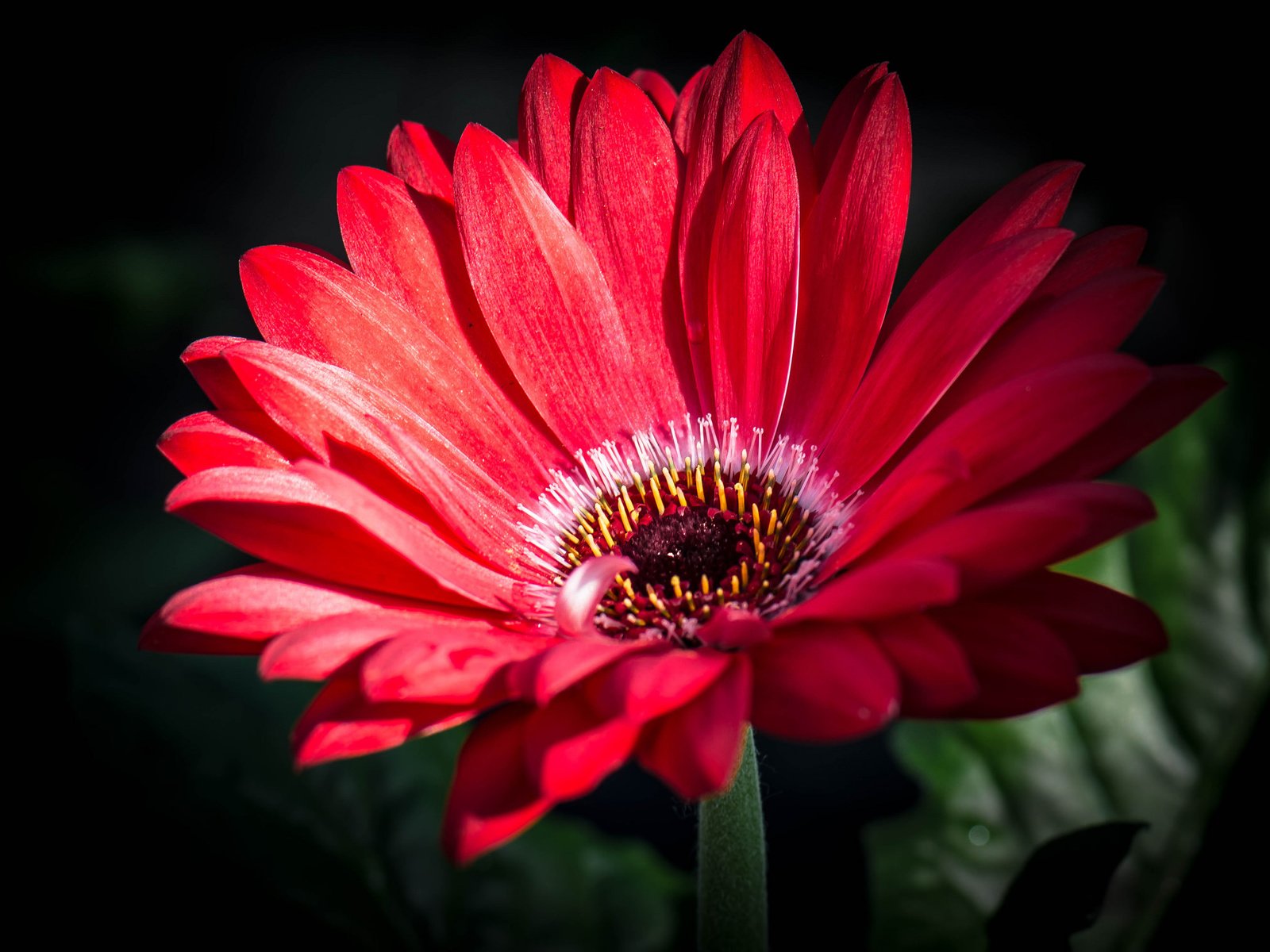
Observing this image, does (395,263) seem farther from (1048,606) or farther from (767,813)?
(767,813)

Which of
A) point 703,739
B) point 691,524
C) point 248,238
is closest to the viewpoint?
point 703,739

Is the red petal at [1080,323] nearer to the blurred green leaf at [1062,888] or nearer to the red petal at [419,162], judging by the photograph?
the blurred green leaf at [1062,888]

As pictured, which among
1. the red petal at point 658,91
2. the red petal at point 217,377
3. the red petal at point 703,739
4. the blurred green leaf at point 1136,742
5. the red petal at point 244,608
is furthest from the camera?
the blurred green leaf at point 1136,742

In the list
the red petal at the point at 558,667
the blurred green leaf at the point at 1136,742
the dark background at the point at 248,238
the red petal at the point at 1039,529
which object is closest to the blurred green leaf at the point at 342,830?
the dark background at the point at 248,238

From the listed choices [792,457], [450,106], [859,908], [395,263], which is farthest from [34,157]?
[859,908]

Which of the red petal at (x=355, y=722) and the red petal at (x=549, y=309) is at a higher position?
the red petal at (x=549, y=309)

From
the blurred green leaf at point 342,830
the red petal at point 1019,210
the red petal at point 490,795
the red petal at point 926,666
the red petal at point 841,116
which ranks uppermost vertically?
the red petal at point 841,116

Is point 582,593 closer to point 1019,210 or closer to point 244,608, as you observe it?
point 244,608

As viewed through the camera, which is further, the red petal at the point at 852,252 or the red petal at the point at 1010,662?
the red petal at the point at 852,252

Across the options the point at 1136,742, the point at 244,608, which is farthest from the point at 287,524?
the point at 1136,742
